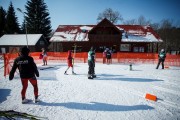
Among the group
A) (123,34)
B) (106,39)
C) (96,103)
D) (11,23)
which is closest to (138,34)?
(123,34)

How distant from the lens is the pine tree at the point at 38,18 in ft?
138

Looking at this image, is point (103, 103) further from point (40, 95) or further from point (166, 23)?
point (166, 23)

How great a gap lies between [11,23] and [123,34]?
126ft

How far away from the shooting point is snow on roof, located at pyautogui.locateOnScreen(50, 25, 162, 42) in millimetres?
28234

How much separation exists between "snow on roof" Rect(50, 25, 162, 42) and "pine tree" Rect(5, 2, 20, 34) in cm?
2536

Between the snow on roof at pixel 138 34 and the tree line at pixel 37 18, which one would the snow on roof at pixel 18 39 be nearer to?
the tree line at pixel 37 18

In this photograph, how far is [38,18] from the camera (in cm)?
4219

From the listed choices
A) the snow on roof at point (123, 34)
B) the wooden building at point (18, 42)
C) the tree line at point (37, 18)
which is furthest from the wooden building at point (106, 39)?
the tree line at point (37, 18)

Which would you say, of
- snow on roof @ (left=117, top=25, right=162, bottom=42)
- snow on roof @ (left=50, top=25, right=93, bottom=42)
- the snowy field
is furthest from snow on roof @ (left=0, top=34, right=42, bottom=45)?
the snowy field

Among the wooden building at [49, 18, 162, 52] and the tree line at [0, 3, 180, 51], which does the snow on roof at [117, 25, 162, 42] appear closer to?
the wooden building at [49, 18, 162, 52]

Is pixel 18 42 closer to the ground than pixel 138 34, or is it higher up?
closer to the ground

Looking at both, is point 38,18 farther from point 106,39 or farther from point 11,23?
point 106,39

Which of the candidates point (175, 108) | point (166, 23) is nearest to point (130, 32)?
point (175, 108)

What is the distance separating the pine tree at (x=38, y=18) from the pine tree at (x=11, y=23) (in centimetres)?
945
